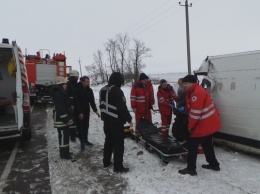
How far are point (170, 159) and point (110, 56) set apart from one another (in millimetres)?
57610

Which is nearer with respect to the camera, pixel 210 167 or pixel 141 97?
pixel 210 167

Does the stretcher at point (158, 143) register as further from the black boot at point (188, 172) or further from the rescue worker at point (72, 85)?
the rescue worker at point (72, 85)

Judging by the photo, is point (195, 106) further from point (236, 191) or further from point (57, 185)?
point (57, 185)

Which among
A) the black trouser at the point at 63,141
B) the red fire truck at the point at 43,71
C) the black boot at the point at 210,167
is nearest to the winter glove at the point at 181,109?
the black boot at the point at 210,167

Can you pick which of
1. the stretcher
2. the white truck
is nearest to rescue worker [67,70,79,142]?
the stretcher

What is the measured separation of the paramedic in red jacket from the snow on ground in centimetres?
126

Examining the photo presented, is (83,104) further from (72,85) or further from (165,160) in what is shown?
(165,160)

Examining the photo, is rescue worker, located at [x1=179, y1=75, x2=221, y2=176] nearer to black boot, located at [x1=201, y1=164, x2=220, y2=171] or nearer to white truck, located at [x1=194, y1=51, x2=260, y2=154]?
black boot, located at [x1=201, y1=164, x2=220, y2=171]

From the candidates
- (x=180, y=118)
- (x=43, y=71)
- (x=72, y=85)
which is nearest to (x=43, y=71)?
(x=43, y=71)

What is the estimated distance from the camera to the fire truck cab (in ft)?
51.4

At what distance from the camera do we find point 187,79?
4.49 meters

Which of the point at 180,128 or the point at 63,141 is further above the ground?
the point at 180,128

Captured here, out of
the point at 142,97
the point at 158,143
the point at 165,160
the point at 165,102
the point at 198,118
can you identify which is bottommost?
the point at 165,160

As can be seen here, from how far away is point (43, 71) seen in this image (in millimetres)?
16047
